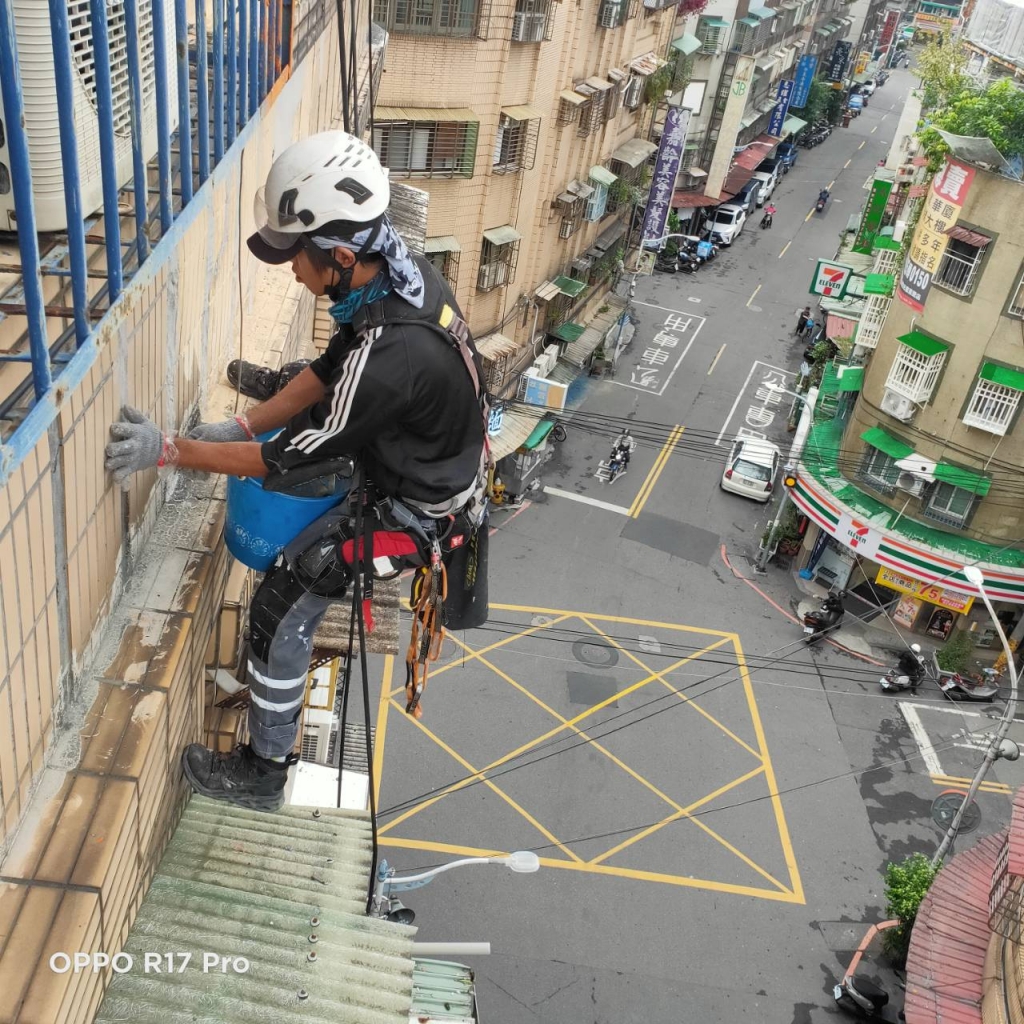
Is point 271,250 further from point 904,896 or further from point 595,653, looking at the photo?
point 595,653

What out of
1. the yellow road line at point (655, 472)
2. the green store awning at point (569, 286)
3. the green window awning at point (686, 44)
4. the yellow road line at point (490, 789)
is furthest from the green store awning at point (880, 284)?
the yellow road line at point (490, 789)

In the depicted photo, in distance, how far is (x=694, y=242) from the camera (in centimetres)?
4575

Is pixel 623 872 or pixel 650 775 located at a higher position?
pixel 623 872

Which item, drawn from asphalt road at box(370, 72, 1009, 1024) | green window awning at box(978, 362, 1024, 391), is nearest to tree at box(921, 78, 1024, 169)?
green window awning at box(978, 362, 1024, 391)

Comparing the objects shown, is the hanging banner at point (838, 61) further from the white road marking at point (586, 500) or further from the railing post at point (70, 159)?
the railing post at point (70, 159)

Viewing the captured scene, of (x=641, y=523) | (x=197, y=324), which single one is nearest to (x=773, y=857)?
(x=641, y=523)

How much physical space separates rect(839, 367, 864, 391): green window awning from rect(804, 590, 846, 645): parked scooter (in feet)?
17.7

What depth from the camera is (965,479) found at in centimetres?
2139

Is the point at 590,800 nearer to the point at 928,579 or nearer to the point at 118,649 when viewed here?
the point at 928,579

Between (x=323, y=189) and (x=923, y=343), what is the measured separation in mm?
19939

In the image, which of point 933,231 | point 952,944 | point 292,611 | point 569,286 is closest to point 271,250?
point 292,611

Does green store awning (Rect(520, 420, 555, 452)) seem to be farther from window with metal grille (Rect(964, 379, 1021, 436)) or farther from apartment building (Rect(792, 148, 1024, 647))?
window with metal grille (Rect(964, 379, 1021, 436))

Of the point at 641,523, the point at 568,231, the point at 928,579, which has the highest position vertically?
the point at 568,231

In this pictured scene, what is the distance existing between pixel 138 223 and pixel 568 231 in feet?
88.7
